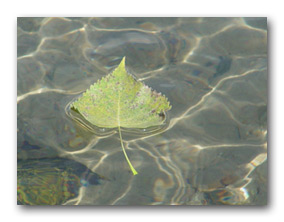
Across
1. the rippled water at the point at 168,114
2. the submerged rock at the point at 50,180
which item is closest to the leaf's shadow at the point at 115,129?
the rippled water at the point at 168,114

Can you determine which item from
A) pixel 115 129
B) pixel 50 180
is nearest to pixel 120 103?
pixel 115 129

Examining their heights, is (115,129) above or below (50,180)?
above

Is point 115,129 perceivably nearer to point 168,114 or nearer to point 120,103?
point 120,103

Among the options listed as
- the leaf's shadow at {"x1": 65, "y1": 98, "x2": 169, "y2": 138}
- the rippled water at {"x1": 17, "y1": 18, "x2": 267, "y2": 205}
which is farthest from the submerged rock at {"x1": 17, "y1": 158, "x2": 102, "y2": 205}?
the leaf's shadow at {"x1": 65, "y1": 98, "x2": 169, "y2": 138}

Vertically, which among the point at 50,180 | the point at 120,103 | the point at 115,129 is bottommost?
the point at 50,180

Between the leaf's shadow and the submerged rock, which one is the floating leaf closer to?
the leaf's shadow

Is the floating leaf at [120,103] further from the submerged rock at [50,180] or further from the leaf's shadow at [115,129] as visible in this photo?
the submerged rock at [50,180]
